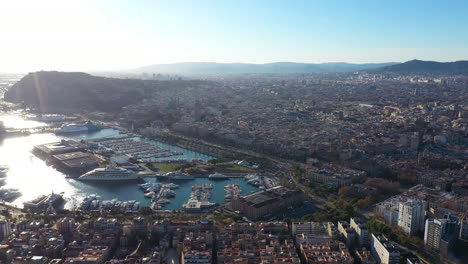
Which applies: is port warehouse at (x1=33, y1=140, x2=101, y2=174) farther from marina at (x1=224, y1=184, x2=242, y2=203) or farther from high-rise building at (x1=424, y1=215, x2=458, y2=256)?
high-rise building at (x1=424, y1=215, x2=458, y2=256)

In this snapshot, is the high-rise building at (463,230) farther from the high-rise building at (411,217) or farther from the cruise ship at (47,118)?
the cruise ship at (47,118)

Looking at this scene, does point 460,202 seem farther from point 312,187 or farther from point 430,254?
point 312,187

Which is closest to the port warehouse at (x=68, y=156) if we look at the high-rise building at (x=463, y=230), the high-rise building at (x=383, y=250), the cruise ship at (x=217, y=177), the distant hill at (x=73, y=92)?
the cruise ship at (x=217, y=177)

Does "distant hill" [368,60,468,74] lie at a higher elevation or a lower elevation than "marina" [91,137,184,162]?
higher

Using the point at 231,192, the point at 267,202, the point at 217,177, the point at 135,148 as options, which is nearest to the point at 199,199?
the point at 231,192

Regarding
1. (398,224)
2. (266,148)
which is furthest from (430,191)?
(266,148)

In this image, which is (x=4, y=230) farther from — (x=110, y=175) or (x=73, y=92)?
(x=73, y=92)

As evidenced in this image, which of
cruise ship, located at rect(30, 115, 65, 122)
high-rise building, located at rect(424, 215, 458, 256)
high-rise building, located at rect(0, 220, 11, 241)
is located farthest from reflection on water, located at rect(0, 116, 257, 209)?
cruise ship, located at rect(30, 115, 65, 122)
